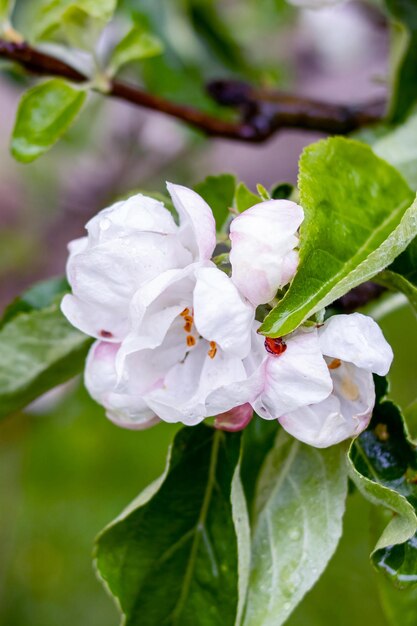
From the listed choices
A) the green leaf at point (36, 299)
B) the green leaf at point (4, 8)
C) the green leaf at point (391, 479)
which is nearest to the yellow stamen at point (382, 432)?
the green leaf at point (391, 479)

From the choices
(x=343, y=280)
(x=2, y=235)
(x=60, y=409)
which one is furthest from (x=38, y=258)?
(x=343, y=280)

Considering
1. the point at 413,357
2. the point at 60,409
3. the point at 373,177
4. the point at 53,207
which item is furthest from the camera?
the point at 53,207

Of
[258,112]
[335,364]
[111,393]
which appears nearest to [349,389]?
[335,364]

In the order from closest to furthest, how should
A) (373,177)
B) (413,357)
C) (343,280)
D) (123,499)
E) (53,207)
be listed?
(343,280), (373,177), (413,357), (123,499), (53,207)

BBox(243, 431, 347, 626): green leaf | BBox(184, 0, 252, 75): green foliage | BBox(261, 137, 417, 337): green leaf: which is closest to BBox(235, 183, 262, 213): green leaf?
BBox(261, 137, 417, 337): green leaf

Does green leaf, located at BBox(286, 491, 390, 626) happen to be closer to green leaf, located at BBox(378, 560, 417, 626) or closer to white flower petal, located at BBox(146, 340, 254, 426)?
green leaf, located at BBox(378, 560, 417, 626)

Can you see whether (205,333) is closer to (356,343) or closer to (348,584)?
(356,343)

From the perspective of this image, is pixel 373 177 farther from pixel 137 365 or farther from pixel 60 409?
pixel 60 409

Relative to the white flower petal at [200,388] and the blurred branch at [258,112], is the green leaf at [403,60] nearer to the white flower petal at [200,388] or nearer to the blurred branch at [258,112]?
the blurred branch at [258,112]
